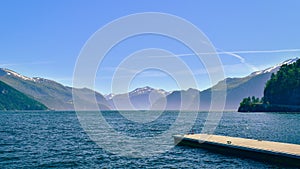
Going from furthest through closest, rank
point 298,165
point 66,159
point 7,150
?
point 7,150, point 66,159, point 298,165

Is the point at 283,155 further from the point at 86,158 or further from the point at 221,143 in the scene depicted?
the point at 86,158

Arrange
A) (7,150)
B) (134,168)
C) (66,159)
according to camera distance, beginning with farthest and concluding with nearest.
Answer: (7,150), (66,159), (134,168)

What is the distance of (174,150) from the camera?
5116cm

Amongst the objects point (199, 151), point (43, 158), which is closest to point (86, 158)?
point (43, 158)

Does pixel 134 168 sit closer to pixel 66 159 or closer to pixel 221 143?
pixel 66 159

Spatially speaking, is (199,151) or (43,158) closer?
(43,158)

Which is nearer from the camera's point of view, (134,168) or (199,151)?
(134,168)

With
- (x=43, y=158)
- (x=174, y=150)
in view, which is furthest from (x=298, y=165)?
(x=43, y=158)

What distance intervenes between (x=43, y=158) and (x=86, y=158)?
5971 millimetres

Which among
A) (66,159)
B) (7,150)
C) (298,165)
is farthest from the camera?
(7,150)

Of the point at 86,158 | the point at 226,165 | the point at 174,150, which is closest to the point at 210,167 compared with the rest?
the point at 226,165

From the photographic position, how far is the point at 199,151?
164 ft

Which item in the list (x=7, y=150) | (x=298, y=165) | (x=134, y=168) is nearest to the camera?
(x=298, y=165)

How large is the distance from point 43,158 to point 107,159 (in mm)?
8974
